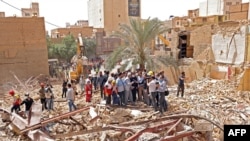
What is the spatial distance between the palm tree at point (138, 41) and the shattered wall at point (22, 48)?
1070 centimetres

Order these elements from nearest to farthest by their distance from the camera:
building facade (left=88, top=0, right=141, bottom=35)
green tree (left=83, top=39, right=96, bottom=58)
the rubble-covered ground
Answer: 1. the rubble-covered ground
2. green tree (left=83, top=39, right=96, bottom=58)
3. building facade (left=88, top=0, right=141, bottom=35)

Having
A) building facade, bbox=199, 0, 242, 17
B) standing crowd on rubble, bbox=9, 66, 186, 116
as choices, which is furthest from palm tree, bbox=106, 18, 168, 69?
building facade, bbox=199, 0, 242, 17

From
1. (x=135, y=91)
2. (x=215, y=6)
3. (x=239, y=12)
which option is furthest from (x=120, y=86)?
(x=215, y=6)

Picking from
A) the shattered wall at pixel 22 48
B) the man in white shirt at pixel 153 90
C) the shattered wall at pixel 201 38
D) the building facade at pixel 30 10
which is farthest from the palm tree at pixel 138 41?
the building facade at pixel 30 10

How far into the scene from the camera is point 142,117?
31.7 feet

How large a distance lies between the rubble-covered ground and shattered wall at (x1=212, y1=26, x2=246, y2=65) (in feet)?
15.3

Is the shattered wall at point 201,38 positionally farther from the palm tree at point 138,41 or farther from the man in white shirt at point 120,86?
the man in white shirt at point 120,86

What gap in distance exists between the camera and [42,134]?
7875 millimetres

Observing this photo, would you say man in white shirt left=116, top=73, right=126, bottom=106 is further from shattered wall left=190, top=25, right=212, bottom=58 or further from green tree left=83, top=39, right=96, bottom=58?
green tree left=83, top=39, right=96, bottom=58

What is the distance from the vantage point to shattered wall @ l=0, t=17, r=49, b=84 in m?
25.2

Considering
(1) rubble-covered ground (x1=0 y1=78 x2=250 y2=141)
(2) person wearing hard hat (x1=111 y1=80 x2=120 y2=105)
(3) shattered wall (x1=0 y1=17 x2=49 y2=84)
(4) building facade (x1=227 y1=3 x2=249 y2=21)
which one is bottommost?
(1) rubble-covered ground (x1=0 y1=78 x2=250 y2=141)

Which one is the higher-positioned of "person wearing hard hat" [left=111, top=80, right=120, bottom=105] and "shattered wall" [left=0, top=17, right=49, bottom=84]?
"shattered wall" [left=0, top=17, right=49, bottom=84]

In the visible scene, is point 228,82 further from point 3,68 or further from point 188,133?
point 3,68

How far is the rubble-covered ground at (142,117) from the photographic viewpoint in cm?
752
